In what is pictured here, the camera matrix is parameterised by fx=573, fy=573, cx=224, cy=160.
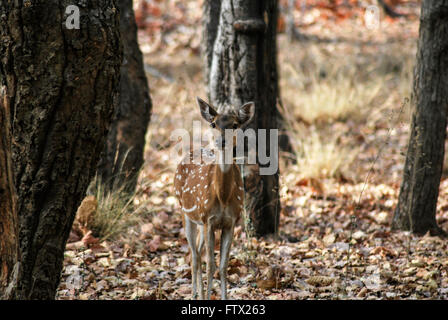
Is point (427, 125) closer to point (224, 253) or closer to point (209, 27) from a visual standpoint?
point (224, 253)

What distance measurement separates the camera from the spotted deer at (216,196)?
4.70m

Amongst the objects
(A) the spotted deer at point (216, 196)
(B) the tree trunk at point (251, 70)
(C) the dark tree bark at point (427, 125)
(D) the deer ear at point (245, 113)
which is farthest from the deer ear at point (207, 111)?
(C) the dark tree bark at point (427, 125)

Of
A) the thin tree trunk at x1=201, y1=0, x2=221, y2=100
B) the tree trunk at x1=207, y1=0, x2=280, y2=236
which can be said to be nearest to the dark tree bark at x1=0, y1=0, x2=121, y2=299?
the tree trunk at x1=207, y1=0, x2=280, y2=236

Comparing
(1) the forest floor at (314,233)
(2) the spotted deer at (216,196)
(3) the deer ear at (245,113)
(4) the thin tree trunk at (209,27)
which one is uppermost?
(4) the thin tree trunk at (209,27)

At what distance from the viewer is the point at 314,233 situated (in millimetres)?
7035

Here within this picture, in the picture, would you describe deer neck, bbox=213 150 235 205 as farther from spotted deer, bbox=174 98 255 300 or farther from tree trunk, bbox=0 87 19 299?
tree trunk, bbox=0 87 19 299

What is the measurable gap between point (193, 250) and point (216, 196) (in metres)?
0.85

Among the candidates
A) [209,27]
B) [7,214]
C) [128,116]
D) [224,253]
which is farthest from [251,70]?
[7,214]

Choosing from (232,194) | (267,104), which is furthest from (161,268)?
(267,104)

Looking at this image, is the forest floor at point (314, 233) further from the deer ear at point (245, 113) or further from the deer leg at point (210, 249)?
the deer ear at point (245, 113)

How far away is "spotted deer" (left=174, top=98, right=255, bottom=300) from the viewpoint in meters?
4.70

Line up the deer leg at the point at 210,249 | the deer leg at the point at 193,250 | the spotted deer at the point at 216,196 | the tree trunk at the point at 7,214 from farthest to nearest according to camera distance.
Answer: the deer leg at the point at 193,250, the deer leg at the point at 210,249, the spotted deer at the point at 216,196, the tree trunk at the point at 7,214

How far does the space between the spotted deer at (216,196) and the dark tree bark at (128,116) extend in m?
2.26
